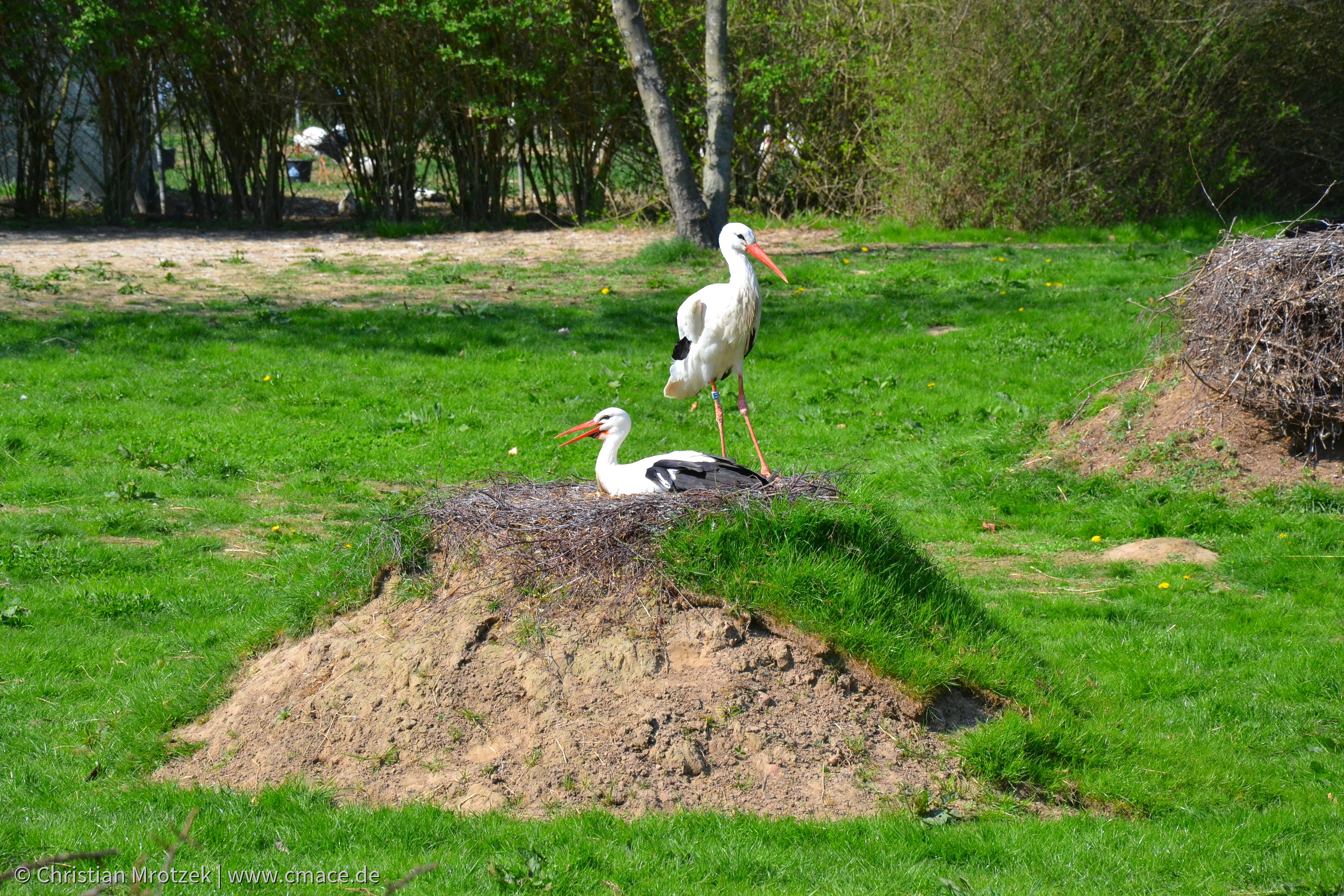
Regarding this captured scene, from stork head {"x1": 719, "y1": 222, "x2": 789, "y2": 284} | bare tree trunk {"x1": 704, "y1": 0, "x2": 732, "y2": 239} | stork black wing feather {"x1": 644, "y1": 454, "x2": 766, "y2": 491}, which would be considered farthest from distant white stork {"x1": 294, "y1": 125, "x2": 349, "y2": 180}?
stork black wing feather {"x1": 644, "y1": 454, "x2": 766, "y2": 491}

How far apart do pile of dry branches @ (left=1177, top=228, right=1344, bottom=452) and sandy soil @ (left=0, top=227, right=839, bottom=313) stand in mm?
8190

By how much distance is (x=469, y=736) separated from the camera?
480cm

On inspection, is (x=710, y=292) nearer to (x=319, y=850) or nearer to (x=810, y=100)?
(x=319, y=850)

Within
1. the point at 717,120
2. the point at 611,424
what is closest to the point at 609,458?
the point at 611,424

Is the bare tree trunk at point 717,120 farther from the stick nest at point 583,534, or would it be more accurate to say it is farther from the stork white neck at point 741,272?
the stick nest at point 583,534

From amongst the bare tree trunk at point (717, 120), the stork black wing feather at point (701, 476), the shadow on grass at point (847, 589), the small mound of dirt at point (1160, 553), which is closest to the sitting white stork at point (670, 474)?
the stork black wing feather at point (701, 476)

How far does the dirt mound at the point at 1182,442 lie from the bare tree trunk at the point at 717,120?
312 inches

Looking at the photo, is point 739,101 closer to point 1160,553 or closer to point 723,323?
point 723,323

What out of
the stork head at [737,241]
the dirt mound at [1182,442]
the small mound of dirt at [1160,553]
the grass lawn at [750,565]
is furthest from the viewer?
the dirt mound at [1182,442]

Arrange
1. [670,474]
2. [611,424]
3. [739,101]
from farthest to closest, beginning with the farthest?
[739,101] < [611,424] < [670,474]

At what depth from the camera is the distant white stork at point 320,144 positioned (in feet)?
77.8

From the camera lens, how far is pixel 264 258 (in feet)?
53.2

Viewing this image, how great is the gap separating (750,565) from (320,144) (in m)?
23.2

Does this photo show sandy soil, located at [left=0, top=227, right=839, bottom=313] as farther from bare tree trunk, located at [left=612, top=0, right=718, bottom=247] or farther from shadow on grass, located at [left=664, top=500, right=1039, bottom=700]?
shadow on grass, located at [left=664, top=500, right=1039, bottom=700]
